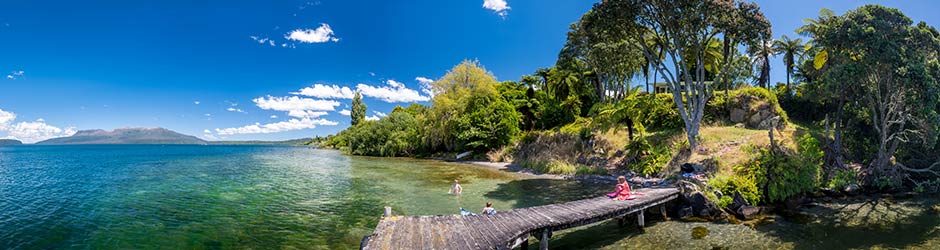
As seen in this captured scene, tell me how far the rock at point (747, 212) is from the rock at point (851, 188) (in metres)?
7.10

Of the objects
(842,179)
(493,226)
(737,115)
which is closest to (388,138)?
(737,115)

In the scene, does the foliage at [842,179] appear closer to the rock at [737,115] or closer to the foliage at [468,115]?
the rock at [737,115]

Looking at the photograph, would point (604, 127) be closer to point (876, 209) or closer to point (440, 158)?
point (876, 209)

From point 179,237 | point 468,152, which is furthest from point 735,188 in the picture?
point 468,152

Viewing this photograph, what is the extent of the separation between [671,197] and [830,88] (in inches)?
459

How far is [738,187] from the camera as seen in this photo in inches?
594

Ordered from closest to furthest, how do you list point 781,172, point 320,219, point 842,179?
1. point 320,219
2. point 781,172
3. point 842,179

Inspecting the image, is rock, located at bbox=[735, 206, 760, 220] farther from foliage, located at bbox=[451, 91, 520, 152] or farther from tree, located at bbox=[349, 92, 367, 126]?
tree, located at bbox=[349, 92, 367, 126]

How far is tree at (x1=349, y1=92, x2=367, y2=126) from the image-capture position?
106856 mm

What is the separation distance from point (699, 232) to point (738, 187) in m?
4.34

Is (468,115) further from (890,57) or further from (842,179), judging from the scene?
(890,57)

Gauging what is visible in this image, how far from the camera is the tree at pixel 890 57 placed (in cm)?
1588

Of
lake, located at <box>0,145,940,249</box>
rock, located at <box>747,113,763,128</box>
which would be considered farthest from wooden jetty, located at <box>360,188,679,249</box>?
rock, located at <box>747,113,763,128</box>

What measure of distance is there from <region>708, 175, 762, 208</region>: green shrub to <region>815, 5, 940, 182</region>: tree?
7600mm
